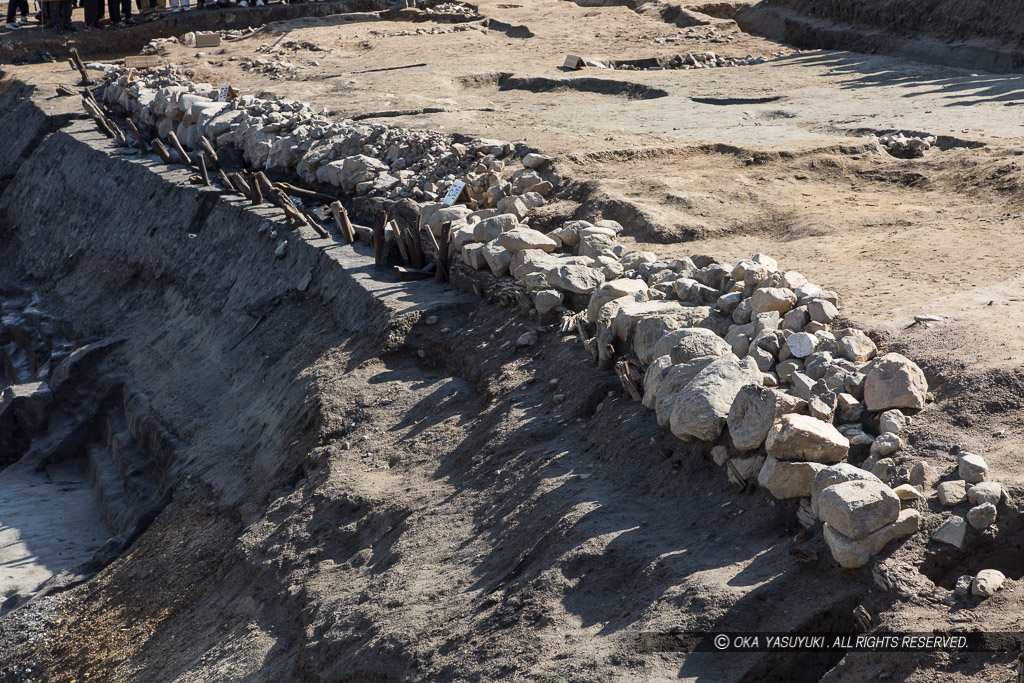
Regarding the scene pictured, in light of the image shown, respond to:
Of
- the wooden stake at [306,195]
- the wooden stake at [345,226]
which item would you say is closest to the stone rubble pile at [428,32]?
the wooden stake at [306,195]

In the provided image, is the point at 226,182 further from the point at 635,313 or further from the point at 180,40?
the point at 180,40

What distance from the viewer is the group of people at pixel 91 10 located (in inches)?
649

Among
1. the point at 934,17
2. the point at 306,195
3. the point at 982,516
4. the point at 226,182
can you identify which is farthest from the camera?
the point at 934,17

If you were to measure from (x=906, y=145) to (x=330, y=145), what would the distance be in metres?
4.92

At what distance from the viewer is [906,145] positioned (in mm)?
7027

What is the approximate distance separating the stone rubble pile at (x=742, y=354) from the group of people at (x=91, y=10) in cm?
A: 1183

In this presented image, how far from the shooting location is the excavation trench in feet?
11.4

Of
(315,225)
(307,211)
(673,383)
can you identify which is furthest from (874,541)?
(307,211)

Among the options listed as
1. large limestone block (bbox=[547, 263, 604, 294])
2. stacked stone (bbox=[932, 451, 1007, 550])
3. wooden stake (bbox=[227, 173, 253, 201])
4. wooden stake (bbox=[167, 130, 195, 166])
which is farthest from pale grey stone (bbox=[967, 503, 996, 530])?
wooden stake (bbox=[167, 130, 195, 166])

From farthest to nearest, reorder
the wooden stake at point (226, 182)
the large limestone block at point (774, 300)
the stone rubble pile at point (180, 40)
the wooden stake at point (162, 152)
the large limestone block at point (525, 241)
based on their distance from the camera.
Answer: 1. the stone rubble pile at point (180, 40)
2. the wooden stake at point (162, 152)
3. the wooden stake at point (226, 182)
4. the large limestone block at point (525, 241)
5. the large limestone block at point (774, 300)

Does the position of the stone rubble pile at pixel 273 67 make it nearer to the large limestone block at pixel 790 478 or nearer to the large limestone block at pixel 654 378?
the large limestone block at pixel 654 378

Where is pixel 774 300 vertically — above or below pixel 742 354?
above

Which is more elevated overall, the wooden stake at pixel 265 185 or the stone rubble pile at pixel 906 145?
the stone rubble pile at pixel 906 145

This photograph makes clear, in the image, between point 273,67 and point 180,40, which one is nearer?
point 273,67
